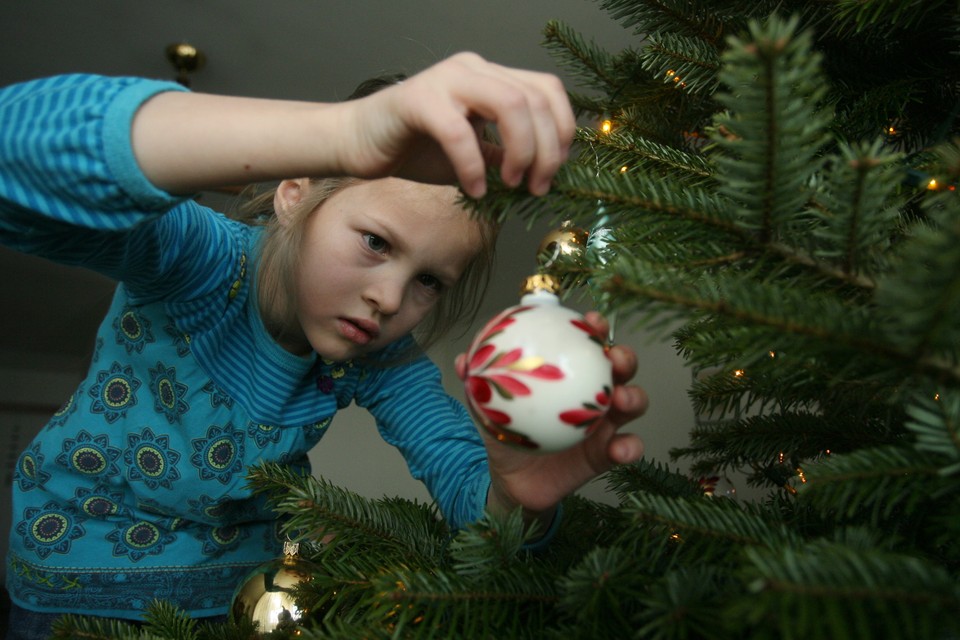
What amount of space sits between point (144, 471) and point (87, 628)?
31cm

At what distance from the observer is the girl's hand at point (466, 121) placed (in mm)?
331

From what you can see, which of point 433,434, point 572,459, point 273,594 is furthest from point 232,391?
point 572,459

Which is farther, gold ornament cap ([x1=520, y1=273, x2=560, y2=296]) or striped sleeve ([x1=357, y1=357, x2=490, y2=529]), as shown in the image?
striped sleeve ([x1=357, y1=357, x2=490, y2=529])

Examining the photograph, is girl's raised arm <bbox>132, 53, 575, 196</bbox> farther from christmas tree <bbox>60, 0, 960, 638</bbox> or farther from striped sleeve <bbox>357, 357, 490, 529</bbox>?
striped sleeve <bbox>357, 357, 490, 529</bbox>

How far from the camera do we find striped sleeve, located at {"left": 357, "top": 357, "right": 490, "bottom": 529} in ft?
2.10

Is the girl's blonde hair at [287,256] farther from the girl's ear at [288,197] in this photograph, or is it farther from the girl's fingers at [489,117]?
the girl's fingers at [489,117]

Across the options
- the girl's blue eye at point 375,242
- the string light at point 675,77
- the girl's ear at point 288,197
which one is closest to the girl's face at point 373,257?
the girl's blue eye at point 375,242

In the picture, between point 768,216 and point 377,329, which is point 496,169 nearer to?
point 768,216

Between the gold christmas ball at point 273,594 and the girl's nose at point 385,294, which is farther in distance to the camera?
the girl's nose at point 385,294

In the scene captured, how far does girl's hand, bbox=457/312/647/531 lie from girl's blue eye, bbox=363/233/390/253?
0.87 feet

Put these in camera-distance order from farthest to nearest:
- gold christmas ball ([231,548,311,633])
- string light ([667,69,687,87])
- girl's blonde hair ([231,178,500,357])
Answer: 1. girl's blonde hair ([231,178,500,357])
2. string light ([667,69,687,87])
3. gold christmas ball ([231,548,311,633])

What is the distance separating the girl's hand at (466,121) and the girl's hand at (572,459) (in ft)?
0.31

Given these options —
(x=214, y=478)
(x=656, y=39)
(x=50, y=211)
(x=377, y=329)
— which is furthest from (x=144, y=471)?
(x=656, y=39)

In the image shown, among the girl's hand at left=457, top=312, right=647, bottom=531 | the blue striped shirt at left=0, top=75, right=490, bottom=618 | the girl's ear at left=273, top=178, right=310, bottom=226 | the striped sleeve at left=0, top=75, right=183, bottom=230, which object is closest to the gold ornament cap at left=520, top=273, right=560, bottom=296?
the girl's hand at left=457, top=312, right=647, bottom=531
